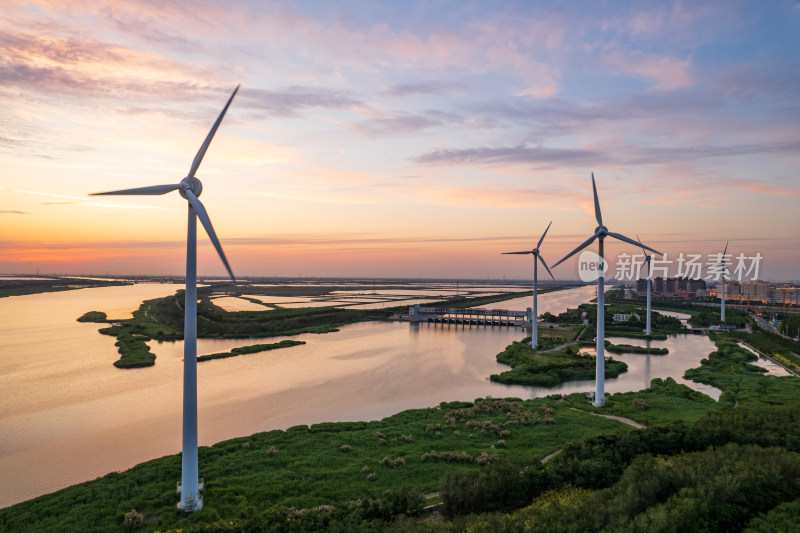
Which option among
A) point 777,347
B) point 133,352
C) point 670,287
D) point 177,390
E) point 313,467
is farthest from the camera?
point 670,287

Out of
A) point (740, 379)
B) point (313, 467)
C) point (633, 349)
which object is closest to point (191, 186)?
point (313, 467)

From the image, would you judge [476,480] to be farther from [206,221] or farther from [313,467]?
[206,221]

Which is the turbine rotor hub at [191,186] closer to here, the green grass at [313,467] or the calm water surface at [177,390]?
the green grass at [313,467]

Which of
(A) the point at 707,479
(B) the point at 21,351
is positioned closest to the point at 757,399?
(A) the point at 707,479

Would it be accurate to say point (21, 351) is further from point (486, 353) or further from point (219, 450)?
point (486, 353)

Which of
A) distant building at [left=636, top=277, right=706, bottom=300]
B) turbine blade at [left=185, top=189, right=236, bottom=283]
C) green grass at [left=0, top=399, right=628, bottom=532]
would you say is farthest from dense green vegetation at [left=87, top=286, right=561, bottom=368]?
distant building at [left=636, top=277, right=706, bottom=300]

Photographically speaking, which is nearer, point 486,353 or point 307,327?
point 486,353
